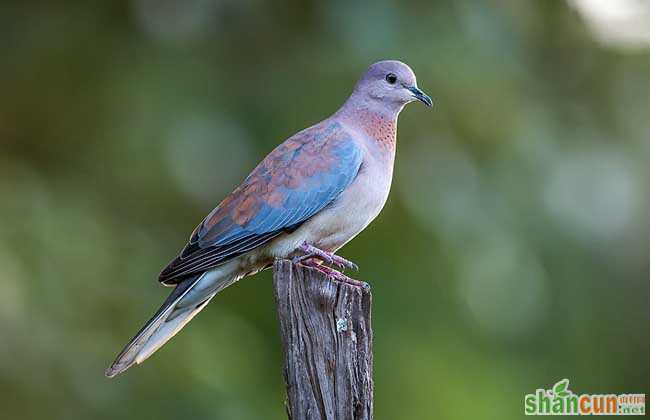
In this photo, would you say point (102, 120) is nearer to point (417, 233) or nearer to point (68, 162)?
point (68, 162)

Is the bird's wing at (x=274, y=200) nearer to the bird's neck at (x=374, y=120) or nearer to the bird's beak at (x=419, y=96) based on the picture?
the bird's neck at (x=374, y=120)

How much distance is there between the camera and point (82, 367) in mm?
8477

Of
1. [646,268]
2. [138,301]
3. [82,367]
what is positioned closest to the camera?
[82,367]

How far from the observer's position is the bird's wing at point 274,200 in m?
6.11

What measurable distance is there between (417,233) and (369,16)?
181 cm

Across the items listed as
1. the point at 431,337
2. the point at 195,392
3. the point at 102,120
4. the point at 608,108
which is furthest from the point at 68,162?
the point at 608,108

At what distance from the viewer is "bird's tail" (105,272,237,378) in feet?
19.5

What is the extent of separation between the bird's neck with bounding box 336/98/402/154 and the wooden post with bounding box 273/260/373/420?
1711 mm

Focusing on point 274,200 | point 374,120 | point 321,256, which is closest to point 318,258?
point 321,256

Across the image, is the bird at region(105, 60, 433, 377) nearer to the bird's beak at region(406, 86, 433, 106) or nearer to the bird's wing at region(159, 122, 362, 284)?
the bird's wing at region(159, 122, 362, 284)

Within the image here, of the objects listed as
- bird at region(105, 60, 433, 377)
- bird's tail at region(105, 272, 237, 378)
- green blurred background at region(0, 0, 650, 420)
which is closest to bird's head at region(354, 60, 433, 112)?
bird at region(105, 60, 433, 377)

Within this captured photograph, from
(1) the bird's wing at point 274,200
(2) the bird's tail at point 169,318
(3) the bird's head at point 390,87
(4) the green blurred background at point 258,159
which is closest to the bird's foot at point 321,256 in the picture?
(1) the bird's wing at point 274,200

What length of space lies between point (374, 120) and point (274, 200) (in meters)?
0.91

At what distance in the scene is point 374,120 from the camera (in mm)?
6766
